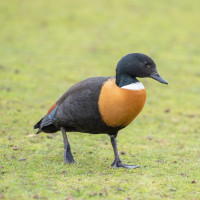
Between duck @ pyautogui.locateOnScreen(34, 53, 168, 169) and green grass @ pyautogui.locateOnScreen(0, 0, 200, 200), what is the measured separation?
776 mm

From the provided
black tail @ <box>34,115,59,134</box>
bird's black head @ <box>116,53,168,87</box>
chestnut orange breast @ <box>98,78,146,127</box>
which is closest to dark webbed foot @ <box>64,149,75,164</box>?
black tail @ <box>34,115,59,134</box>

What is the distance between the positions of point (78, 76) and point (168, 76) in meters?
3.62

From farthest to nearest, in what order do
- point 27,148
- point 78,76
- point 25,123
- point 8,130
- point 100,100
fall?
point 78,76 < point 25,123 < point 8,130 < point 27,148 < point 100,100

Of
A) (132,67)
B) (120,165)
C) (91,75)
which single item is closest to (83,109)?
(132,67)

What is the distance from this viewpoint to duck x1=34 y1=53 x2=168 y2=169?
611 centimetres

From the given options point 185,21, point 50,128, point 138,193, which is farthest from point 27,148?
point 185,21

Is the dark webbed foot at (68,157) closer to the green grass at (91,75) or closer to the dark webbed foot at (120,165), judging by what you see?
the green grass at (91,75)

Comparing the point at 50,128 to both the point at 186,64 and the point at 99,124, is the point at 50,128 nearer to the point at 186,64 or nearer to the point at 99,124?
the point at 99,124

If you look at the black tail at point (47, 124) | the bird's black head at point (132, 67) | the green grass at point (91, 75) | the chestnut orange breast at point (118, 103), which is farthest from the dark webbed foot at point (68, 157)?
the bird's black head at point (132, 67)

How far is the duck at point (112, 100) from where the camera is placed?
6109 mm

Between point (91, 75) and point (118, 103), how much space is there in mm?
9208

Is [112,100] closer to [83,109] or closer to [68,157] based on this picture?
[83,109]

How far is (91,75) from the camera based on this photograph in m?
15.2

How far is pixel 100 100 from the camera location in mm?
6242
